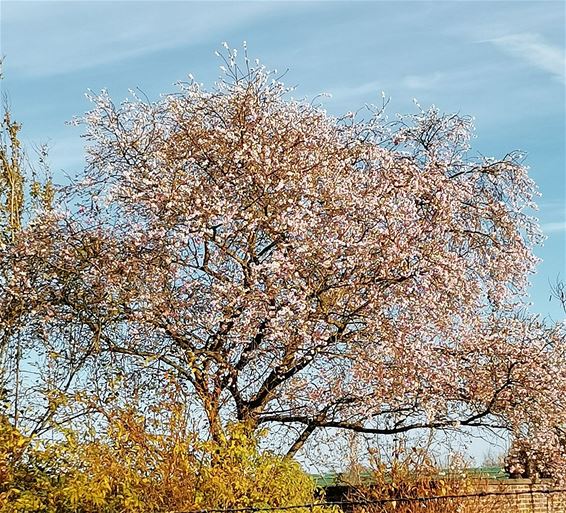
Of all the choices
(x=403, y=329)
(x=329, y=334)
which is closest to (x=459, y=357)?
(x=403, y=329)

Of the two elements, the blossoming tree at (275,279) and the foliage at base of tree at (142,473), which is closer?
the foliage at base of tree at (142,473)

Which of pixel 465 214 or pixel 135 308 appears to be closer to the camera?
pixel 135 308

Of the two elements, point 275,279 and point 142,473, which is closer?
point 142,473

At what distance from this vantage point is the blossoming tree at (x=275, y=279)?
9648mm

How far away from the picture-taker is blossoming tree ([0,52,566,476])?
965 centimetres

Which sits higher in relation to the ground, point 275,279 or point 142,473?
point 275,279

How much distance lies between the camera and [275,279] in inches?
378

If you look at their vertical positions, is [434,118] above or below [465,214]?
above

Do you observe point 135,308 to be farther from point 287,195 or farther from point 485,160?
point 485,160

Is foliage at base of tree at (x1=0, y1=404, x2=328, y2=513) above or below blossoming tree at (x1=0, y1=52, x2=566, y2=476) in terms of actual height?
below

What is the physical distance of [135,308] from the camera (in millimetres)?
9828

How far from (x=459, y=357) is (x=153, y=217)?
12.8 feet

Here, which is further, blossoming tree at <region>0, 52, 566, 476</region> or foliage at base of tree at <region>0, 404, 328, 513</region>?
blossoming tree at <region>0, 52, 566, 476</region>

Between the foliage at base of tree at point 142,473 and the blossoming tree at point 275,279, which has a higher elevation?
the blossoming tree at point 275,279
